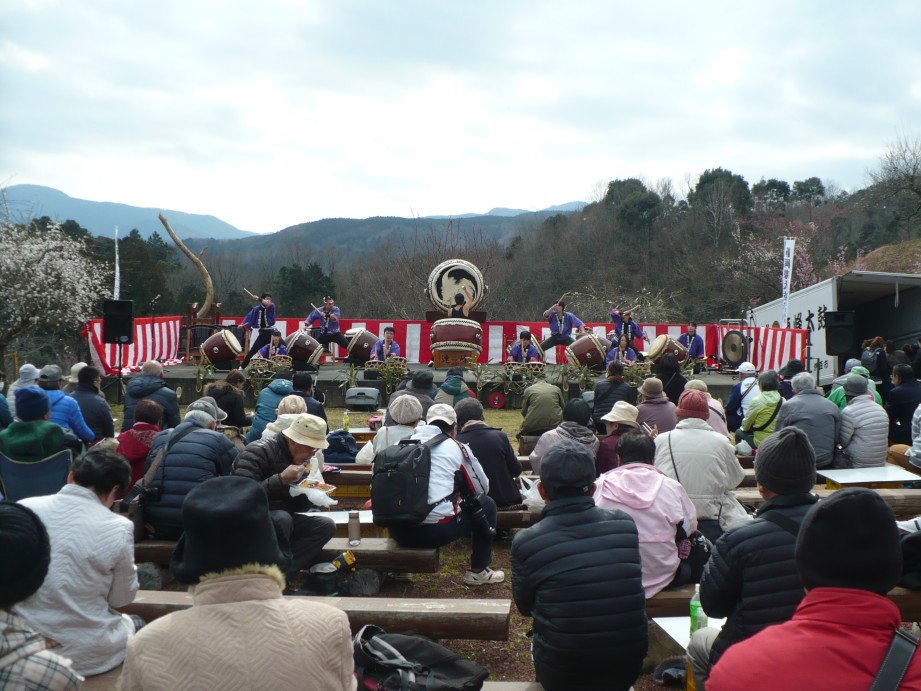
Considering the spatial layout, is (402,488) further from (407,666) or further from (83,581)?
(83,581)

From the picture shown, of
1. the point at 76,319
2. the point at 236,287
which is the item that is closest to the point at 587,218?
the point at 236,287

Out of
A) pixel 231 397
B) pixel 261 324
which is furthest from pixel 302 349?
pixel 231 397

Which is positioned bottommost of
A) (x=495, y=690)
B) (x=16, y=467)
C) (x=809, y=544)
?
(x=495, y=690)

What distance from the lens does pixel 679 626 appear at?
3.45m

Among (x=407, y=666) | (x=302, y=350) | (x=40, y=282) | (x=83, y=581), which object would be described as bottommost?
(x=407, y=666)

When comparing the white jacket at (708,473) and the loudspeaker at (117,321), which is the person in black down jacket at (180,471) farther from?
the loudspeaker at (117,321)

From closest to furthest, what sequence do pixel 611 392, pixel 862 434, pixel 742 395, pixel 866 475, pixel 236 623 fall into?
pixel 236 623
pixel 866 475
pixel 862 434
pixel 611 392
pixel 742 395

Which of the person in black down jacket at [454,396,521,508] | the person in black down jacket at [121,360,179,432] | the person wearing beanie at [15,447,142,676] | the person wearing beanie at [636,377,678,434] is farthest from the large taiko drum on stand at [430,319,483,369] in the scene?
the person wearing beanie at [15,447,142,676]

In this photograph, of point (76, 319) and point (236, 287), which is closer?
point (76, 319)

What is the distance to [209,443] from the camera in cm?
444

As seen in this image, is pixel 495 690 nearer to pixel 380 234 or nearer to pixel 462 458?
pixel 462 458

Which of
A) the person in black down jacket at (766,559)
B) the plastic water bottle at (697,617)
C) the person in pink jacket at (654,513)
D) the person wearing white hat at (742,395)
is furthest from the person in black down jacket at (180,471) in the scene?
the person wearing white hat at (742,395)

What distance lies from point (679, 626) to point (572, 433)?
5.70 ft

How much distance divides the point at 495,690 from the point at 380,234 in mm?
62809
